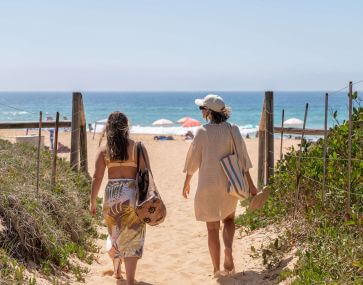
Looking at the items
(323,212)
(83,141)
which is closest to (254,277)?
(323,212)

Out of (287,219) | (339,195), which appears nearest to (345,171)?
(339,195)

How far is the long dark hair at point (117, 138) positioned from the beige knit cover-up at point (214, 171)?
807mm

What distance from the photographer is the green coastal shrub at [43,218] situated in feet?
17.6

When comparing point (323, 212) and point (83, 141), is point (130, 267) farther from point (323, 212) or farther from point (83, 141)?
point (83, 141)

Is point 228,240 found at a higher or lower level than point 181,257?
higher

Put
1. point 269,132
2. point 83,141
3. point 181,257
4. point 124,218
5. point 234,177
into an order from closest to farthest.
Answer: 1. point 124,218
2. point 234,177
3. point 181,257
4. point 269,132
5. point 83,141

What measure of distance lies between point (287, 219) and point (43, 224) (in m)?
2.91

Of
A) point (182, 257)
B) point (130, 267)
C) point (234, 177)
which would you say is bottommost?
point (182, 257)

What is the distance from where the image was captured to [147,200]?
197 inches

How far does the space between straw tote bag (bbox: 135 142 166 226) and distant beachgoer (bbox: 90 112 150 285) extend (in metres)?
0.05

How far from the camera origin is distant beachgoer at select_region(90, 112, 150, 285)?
5043 mm

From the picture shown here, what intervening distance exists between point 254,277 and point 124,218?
5.04 ft

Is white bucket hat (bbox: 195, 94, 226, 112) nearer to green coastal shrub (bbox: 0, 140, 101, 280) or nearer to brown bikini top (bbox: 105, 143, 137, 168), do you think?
brown bikini top (bbox: 105, 143, 137, 168)

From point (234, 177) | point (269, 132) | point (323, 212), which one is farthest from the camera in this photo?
point (269, 132)
